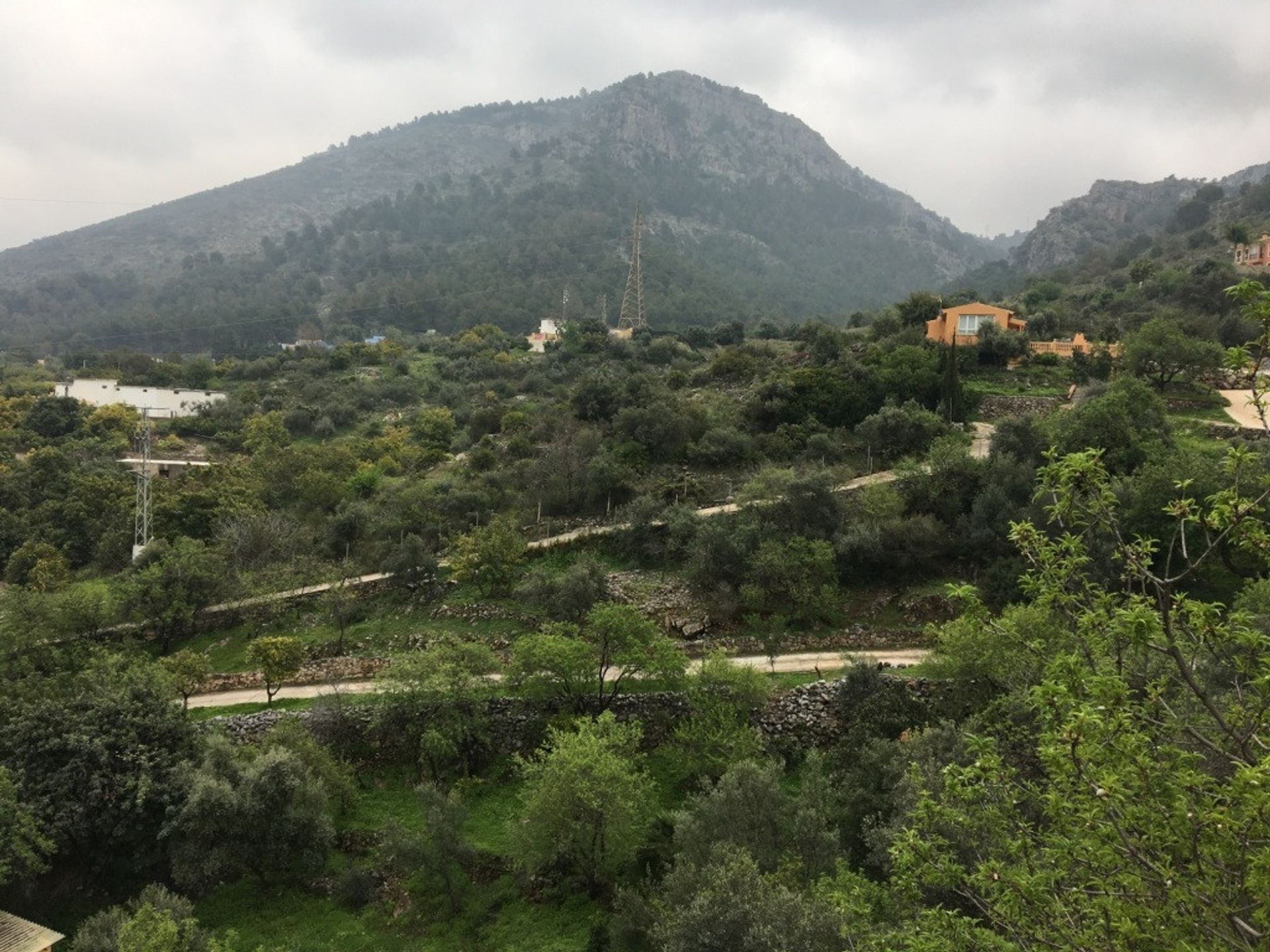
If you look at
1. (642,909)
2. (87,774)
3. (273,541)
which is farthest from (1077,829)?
(273,541)

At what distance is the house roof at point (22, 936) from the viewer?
1270cm

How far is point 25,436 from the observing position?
43.5 metres

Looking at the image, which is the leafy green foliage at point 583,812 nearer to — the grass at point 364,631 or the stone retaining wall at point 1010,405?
the grass at point 364,631

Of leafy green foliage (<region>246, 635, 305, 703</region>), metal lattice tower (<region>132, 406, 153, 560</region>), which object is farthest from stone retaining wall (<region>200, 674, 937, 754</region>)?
metal lattice tower (<region>132, 406, 153, 560</region>)

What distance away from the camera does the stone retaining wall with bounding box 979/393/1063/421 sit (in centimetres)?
3291

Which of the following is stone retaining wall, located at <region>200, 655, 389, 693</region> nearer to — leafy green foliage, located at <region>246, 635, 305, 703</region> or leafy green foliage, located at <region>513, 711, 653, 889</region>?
leafy green foliage, located at <region>246, 635, 305, 703</region>

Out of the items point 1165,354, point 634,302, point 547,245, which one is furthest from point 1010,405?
point 547,245

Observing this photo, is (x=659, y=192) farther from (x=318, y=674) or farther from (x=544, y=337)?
(x=318, y=674)

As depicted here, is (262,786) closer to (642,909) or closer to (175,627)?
(642,909)

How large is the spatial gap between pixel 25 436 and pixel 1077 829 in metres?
55.9

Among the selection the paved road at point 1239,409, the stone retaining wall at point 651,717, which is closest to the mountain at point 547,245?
the paved road at point 1239,409

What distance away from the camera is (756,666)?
20234mm

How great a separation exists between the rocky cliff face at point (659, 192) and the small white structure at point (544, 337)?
239ft

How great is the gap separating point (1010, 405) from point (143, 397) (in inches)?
2282
